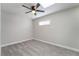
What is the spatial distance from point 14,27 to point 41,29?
6.85ft

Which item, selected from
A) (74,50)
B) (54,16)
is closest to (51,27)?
(54,16)

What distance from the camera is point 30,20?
601cm

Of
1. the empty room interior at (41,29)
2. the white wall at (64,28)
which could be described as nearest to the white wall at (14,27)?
the empty room interior at (41,29)

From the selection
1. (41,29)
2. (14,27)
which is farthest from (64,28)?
(14,27)

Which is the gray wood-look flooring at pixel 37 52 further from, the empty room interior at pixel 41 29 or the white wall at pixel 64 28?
the white wall at pixel 64 28

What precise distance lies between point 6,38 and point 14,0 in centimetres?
354

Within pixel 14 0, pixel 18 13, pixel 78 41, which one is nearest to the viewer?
pixel 14 0

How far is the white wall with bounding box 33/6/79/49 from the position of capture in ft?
10.4

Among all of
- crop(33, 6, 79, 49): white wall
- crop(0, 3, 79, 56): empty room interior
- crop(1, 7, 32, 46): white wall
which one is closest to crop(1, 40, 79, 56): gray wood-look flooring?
crop(0, 3, 79, 56): empty room interior

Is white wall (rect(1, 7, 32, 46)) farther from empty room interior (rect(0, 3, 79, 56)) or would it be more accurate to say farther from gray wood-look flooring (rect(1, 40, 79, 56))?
gray wood-look flooring (rect(1, 40, 79, 56))

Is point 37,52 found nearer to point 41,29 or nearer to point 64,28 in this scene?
point 64,28

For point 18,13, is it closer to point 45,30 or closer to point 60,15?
point 45,30

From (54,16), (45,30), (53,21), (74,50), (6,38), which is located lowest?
(74,50)

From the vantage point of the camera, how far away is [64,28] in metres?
3.63
